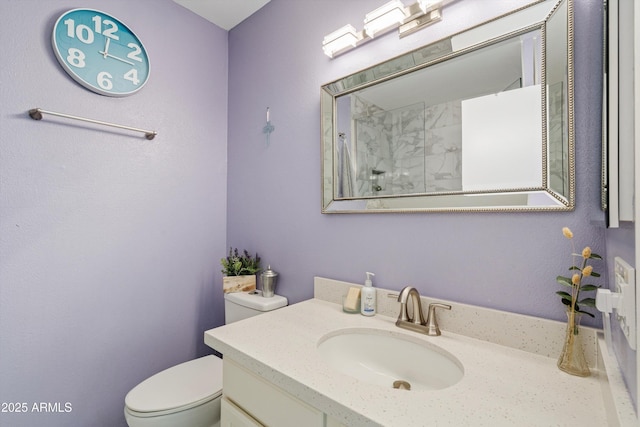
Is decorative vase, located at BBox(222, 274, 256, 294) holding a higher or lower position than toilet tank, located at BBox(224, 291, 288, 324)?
higher

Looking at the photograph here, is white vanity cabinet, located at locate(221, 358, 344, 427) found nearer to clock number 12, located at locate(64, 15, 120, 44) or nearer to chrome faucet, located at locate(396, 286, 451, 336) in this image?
chrome faucet, located at locate(396, 286, 451, 336)

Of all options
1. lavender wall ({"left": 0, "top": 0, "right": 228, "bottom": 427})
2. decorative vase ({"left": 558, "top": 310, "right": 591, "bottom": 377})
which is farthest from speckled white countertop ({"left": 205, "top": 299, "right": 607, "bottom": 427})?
lavender wall ({"left": 0, "top": 0, "right": 228, "bottom": 427})

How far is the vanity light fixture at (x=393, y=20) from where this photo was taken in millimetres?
1033

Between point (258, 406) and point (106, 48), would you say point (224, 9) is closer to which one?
point (106, 48)

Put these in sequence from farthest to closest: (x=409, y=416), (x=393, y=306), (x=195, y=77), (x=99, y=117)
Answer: (x=195, y=77)
(x=99, y=117)
(x=393, y=306)
(x=409, y=416)

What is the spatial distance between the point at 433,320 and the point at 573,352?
1.15 feet

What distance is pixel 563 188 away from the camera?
31.6 inches

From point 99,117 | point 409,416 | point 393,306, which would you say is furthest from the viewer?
point 99,117

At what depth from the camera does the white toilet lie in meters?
1.10

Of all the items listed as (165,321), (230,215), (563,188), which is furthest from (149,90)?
(563,188)

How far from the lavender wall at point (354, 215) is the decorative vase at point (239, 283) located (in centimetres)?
16

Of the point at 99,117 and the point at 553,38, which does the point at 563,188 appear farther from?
the point at 99,117

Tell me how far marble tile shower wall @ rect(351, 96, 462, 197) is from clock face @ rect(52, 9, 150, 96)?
1160mm

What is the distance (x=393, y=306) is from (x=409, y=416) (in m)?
0.57
